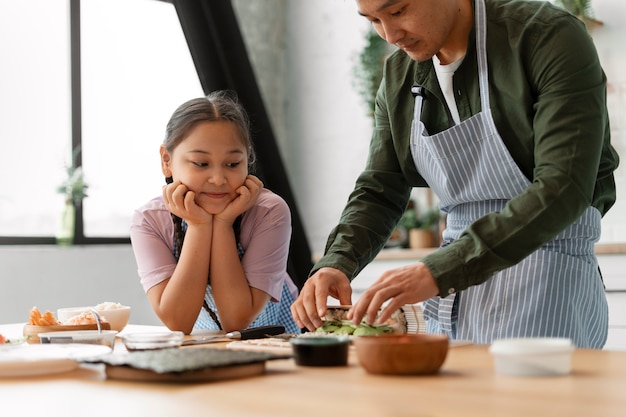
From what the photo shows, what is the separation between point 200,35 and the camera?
15.2 ft

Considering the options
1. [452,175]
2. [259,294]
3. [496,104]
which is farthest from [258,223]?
[496,104]

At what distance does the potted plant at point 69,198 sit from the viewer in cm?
401

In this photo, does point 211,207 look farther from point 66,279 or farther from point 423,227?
point 423,227

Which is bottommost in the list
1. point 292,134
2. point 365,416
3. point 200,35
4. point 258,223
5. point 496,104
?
point 365,416

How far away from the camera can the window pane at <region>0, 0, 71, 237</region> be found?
12.7 ft

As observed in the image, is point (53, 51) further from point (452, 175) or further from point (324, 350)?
point (324, 350)

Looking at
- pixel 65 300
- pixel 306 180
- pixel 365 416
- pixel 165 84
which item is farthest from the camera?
pixel 306 180

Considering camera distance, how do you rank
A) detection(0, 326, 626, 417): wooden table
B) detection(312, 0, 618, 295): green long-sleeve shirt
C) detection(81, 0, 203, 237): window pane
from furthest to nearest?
detection(81, 0, 203, 237): window pane < detection(312, 0, 618, 295): green long-sleeve shirt < detection(0, 326, 626, 417): wooden table

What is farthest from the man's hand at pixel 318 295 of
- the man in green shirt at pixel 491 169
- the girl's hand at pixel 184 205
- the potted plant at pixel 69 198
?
the potted plant at pixel 69 198

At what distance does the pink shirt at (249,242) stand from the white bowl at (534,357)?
1.21 m

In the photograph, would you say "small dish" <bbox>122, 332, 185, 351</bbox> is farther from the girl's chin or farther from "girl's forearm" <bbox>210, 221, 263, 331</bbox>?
the girl's chin

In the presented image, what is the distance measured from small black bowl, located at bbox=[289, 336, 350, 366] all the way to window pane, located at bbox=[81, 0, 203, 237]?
3130 mm

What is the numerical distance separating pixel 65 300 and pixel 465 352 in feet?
9.40

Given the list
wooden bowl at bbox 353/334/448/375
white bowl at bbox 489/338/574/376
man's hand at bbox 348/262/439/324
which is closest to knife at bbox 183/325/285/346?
man's hand at bbox 348/262/439/324
